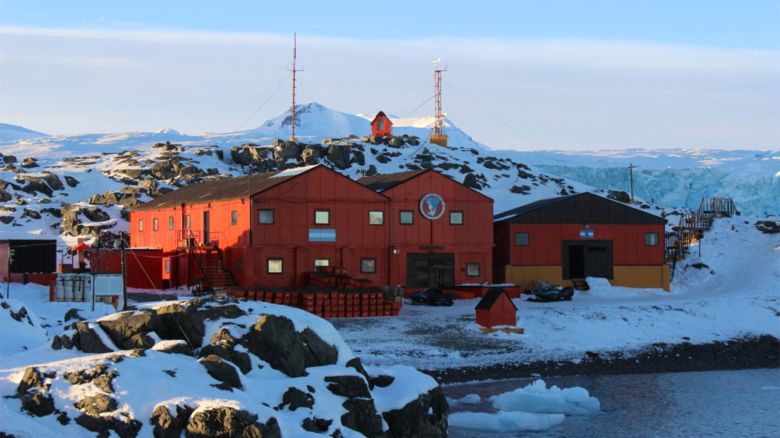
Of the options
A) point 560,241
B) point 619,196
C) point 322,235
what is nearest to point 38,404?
point 322,235

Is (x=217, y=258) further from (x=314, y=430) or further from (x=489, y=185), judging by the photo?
(x=489, y=185)

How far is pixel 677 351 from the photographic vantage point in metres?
43.4

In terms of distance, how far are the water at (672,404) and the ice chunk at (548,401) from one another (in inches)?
17.9

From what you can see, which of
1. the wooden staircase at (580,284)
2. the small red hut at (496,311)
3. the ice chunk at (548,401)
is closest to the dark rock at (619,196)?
the wooden staircase at (580,284)

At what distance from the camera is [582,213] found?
191ft

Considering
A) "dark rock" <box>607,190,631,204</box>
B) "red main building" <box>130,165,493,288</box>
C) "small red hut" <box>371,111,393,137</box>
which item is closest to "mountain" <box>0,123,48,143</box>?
"small red hut" <box>371,111,393,137</box>

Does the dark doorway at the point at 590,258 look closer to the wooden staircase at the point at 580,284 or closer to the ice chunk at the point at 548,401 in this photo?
the wooden staircase at the point at 580,284

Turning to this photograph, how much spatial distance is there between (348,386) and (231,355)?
3057mm

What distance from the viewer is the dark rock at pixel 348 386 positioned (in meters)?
23.6

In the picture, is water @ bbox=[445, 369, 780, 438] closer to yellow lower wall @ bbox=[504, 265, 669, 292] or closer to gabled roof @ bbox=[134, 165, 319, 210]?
yellow lower wall @ bbox=[504, 265, 669, 292]

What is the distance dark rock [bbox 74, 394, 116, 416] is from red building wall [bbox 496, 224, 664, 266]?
3957 centimetres

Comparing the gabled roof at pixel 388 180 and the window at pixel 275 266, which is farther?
the gabled roof at pixel 388 180

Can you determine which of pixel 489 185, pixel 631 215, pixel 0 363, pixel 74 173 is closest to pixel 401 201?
pixel 631 215

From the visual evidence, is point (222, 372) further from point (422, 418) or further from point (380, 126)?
point (380, 126)
